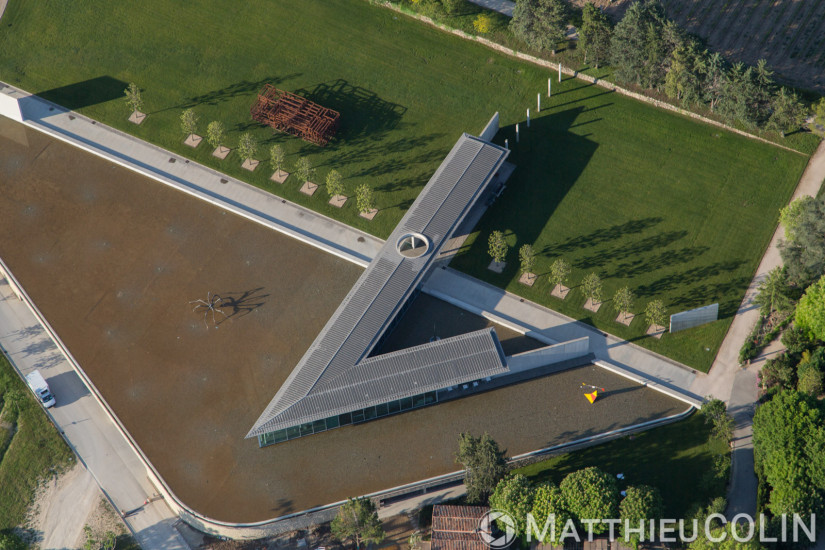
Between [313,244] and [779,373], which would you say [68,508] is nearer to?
[313,244]

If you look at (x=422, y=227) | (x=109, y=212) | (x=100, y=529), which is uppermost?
(x=422, y=227)

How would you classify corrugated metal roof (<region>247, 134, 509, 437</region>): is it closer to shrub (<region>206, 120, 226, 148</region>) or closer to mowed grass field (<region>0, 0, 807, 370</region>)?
mowed grass field (<region>0, 0, 807, 370</region>)

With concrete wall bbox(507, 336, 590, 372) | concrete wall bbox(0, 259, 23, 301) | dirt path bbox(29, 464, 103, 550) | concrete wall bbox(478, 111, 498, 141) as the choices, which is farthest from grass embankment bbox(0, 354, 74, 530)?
concrete wall bbox(478, 111, 498, 141)

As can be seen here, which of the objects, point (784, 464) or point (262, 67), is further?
point (262, 67)

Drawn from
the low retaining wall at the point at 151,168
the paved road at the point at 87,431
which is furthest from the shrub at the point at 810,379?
the paved road at the point at 87,431

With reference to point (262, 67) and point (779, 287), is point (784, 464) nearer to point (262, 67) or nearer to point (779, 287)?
point (779, 287)

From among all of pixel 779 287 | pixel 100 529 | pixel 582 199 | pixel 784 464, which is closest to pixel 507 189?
pixel 582 199
